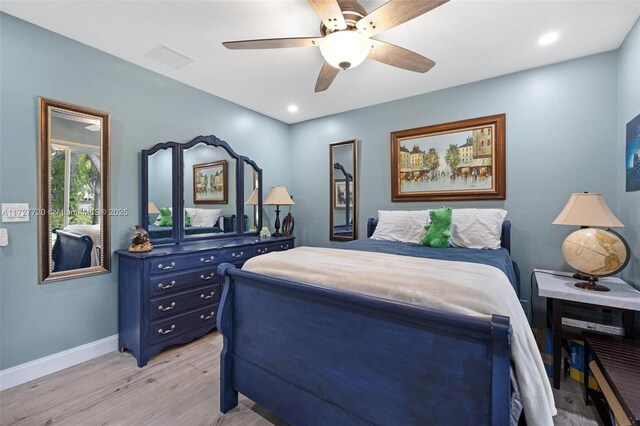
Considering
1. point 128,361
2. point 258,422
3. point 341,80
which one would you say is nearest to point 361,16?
point 341,80

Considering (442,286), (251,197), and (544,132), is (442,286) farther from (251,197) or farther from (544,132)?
(251,197)

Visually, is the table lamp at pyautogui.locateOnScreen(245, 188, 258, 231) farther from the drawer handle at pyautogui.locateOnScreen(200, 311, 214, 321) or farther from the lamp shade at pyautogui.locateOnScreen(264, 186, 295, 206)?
the drawer handle at pyautogui.locateOnScreen(200, 311, 214, 321)

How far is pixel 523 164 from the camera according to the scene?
9.37 ft

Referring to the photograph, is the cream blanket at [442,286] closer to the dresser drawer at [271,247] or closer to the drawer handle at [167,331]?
the drawer handle at [167,331]

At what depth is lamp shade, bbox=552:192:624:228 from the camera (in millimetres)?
2033

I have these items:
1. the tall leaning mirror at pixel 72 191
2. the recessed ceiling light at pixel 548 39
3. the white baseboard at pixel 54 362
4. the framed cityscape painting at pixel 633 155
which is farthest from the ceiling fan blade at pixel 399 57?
the white baseboard at pixel 54 362

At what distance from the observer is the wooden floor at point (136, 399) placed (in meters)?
1.71

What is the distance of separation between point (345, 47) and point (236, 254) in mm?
2284

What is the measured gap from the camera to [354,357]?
1.26 m

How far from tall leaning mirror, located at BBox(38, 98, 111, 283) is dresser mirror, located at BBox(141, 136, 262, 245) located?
0.37 m

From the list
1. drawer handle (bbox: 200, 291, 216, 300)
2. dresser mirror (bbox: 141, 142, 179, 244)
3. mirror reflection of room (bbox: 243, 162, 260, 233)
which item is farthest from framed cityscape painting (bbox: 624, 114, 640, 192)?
dresser mirror (bbox: 141, 142, 179, 244)

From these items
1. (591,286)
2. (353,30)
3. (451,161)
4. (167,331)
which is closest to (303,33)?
(353,30)

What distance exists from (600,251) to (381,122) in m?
2.59

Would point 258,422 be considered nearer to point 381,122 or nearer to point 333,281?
point 333,281
